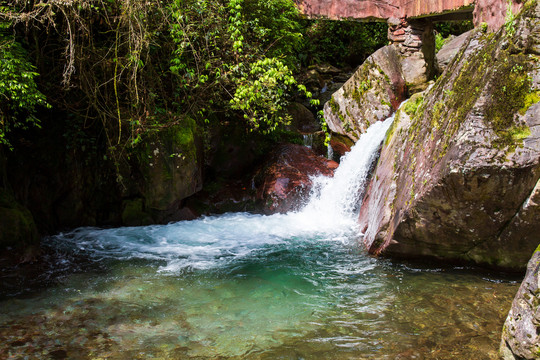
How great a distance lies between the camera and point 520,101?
15.2 ft

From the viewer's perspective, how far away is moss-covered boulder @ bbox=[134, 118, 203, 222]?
25.6ft

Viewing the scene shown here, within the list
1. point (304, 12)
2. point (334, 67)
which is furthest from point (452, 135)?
point (334, 67)

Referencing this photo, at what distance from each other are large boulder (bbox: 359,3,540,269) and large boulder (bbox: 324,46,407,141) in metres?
4.50

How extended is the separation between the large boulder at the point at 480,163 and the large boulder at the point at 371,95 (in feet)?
14.8

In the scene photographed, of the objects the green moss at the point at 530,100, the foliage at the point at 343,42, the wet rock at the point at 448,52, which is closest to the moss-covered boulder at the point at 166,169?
the green moss at the point at 530,100

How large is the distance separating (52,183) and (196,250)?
2905 millimetres

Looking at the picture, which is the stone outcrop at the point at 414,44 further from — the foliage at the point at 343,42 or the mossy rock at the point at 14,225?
the mossy rock at the point at 14,225

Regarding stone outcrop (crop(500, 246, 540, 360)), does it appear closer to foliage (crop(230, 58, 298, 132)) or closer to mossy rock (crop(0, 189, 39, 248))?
foliage (crop(230, 58, 298, 132))

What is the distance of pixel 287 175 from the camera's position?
9281 mm

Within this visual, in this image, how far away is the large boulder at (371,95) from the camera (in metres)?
10.3

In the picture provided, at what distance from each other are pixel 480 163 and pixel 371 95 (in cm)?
612

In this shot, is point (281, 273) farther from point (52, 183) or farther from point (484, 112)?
point (52, 183)

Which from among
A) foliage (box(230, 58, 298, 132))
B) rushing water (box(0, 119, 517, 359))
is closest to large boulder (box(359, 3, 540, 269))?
rushing water (box(0, 119, 517, 359))

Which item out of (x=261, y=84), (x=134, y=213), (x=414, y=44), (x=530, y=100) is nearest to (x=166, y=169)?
(x=134, y=213)
